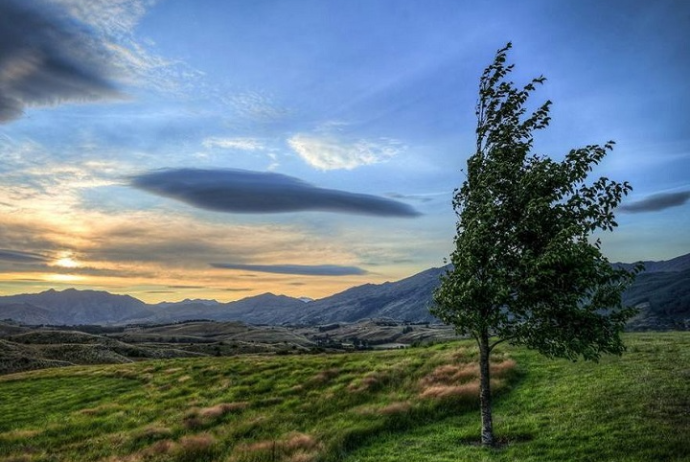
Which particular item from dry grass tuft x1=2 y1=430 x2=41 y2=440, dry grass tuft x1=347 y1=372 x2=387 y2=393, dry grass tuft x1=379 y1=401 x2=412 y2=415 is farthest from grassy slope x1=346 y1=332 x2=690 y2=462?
dry grass tuft x1=2 y1=430 x2=41 y2=440

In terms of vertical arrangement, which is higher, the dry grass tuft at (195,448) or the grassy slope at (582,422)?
the grassy slope at (582,422)

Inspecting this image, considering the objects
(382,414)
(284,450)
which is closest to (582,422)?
(382,414)

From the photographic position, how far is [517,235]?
63.6 feet

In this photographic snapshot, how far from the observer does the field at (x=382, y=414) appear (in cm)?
1911

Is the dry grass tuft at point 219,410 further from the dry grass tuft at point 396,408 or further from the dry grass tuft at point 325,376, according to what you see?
the dry grass tuft at point 396,408

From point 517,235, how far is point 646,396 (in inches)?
459

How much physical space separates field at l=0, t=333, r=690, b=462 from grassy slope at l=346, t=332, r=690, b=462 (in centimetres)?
7

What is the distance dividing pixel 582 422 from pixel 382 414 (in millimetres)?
11222

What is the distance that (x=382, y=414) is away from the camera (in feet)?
86.7

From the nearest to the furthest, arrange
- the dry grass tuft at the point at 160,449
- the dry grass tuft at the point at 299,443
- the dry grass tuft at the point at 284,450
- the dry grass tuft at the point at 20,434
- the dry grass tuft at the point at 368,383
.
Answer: the dry grass tuft at the point at 284,450, the dry grass tuft at the point at 299,443, the dry grass tuft at the point at 160,449, the dry grass tuft at the point at 20,434, the dry grass tuft at the point at 368,383

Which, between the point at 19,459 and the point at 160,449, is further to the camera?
the point at 19,459

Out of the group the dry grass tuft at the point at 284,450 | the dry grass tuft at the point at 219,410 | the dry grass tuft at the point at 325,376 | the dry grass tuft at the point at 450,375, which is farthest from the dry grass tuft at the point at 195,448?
the dry grass tuft at the point at 450,375

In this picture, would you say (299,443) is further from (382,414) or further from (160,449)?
(160,449)

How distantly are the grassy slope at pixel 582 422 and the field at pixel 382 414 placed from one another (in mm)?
71
